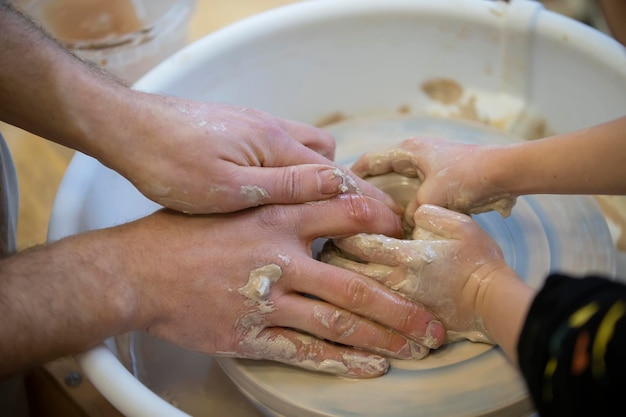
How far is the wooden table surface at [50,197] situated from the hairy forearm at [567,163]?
30.3 inches

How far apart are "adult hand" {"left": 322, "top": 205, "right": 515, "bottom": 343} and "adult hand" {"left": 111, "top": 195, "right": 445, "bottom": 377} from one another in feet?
0.08

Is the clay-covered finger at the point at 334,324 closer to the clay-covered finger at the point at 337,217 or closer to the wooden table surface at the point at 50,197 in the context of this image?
the clay-covered finger at the point at 337,217

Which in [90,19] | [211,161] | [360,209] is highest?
[90,19]

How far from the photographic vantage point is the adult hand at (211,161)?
2.81ft

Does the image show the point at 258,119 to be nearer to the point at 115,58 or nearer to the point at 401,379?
the point at 401,379

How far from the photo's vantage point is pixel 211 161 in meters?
0.85

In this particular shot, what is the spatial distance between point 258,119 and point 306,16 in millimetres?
484

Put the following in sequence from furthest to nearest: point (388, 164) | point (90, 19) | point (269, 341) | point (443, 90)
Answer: point (90, 19), point (443, 90), point (388, 164), point (269, 341)

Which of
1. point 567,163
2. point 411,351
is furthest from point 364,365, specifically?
point 567,163

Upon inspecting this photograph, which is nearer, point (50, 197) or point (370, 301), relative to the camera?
point (370, 301)

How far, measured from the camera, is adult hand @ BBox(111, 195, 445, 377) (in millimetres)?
864

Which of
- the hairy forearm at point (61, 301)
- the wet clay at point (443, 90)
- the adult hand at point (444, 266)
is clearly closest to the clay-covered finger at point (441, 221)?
the adult hand at point (444, 266)

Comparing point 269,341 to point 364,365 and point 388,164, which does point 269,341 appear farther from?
point 388,164

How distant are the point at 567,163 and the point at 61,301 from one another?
2.34ft
